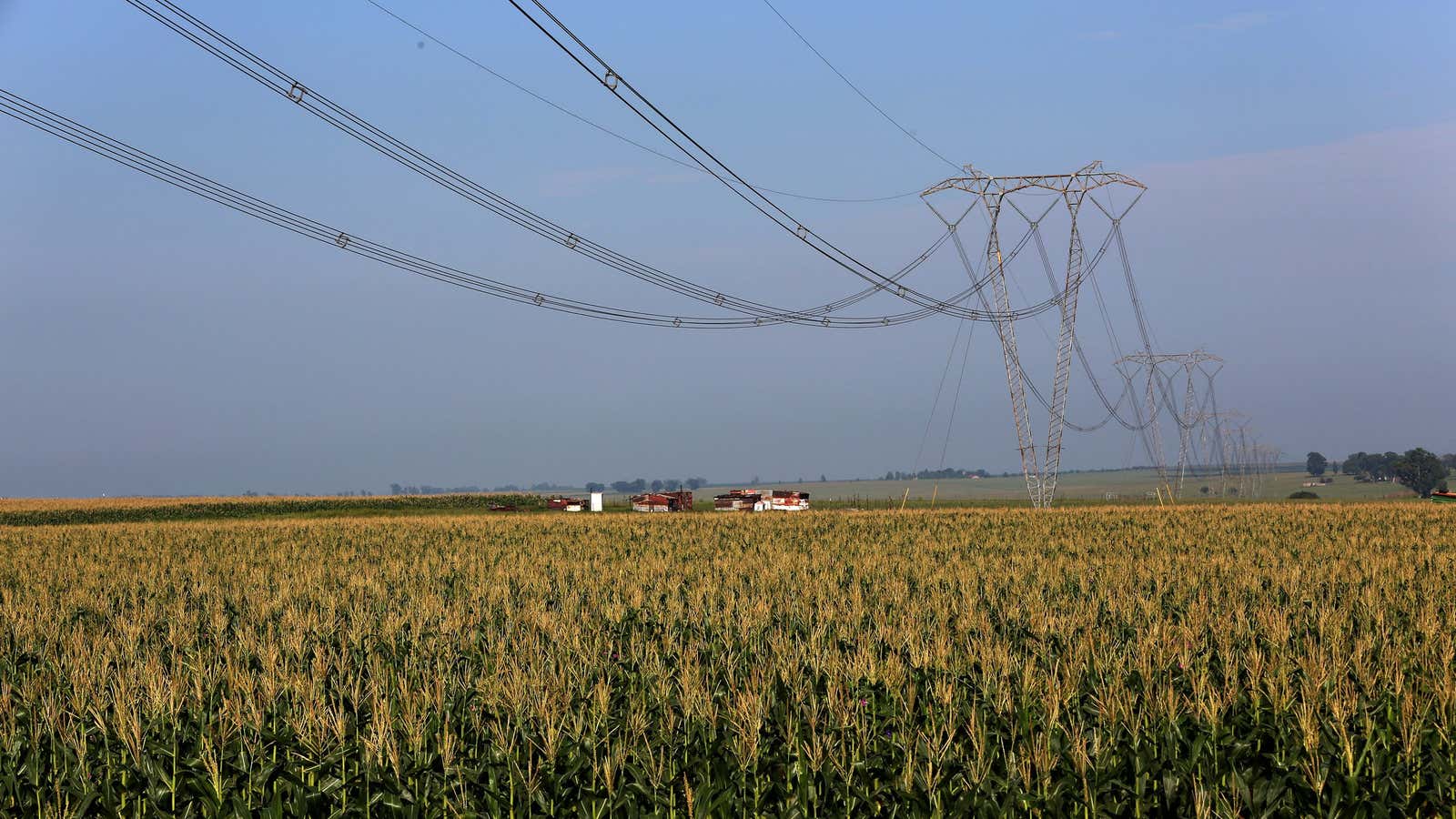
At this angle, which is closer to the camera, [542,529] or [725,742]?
[725,742]

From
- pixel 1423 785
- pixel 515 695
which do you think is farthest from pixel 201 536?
pixel 1423 785

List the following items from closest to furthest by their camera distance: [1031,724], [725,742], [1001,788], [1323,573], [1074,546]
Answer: [1001,788] → [725,742] → [1031,724] → [1323,573] → [1074,546]

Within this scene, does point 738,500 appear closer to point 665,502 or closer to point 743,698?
point 665,502

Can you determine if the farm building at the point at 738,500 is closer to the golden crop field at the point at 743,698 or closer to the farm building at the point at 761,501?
the farm building at the point at 761,501

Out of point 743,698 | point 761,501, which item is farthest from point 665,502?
point 743,698

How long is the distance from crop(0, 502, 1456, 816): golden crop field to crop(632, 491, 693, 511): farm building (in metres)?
56.2

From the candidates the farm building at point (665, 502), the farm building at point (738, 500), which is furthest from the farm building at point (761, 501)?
the farm building at point (665, 502)

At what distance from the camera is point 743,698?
912 cm

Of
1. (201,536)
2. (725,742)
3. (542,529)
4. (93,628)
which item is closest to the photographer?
(725,742)

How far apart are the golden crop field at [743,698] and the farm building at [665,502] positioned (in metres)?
56.2

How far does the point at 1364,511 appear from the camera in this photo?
54156 mm

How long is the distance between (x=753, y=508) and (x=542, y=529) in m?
32.8

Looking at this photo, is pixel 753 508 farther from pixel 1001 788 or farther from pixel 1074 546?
pixel 1001 788

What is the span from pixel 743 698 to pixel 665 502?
240 ft
